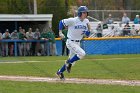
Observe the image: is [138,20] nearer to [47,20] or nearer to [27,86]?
[47,20]

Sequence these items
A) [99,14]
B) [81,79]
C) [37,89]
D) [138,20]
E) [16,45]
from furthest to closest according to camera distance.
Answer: [99,14], [138,20], [16,45], [81,79], [37,89]

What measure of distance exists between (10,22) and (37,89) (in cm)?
2054

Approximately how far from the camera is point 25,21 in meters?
31.2

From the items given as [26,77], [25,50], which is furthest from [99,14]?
[26,77]

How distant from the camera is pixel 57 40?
30062mm

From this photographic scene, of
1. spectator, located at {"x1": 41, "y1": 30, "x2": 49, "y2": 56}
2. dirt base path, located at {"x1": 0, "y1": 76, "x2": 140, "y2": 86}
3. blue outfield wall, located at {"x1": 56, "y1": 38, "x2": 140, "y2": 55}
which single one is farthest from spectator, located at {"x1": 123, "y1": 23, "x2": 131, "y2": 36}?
dirt base path, located at {"x1": 0, "y1": 76, "x2": 140, "y2": 86}

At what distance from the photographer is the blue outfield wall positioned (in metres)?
30.5

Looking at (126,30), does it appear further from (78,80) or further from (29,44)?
(78,80)

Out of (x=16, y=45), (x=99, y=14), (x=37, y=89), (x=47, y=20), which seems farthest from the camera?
(x=99, y=14)

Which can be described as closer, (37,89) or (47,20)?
(37,89)

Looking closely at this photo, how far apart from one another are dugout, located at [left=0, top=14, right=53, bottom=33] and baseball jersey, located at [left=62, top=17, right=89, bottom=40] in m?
16.1

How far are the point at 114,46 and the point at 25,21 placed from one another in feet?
20.0

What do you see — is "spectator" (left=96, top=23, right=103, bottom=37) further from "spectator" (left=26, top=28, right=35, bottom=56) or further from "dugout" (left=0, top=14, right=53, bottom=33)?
"spectator" (left=26, top=28, right=35, bottom=56)

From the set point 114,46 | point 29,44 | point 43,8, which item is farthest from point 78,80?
point 43,8
